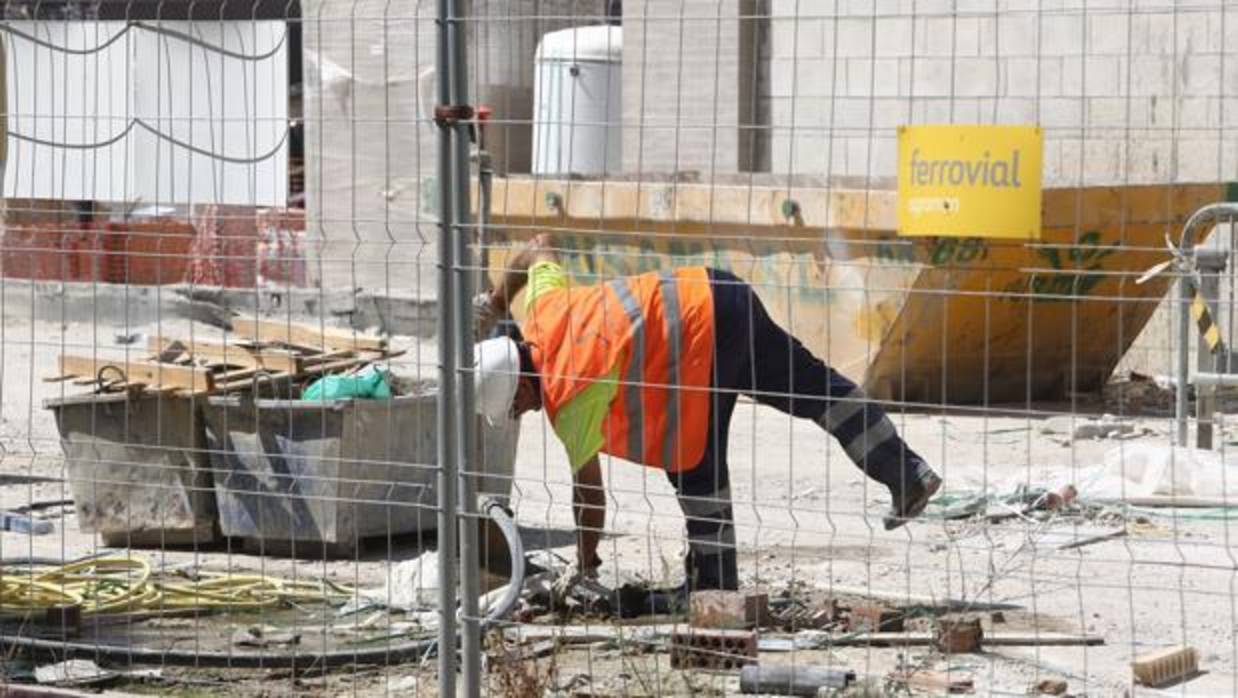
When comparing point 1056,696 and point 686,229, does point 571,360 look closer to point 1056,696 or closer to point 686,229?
point 1056,696

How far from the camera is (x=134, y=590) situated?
812 centimetres

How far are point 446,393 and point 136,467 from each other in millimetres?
4002

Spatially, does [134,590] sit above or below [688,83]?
below

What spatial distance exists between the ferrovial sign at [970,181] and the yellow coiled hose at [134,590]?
188 inches

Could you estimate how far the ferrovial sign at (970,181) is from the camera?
11688mm

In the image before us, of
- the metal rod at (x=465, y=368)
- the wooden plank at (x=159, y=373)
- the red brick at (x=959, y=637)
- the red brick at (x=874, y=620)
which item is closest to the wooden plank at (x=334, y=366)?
the wooden plank at (x=159, y=373)

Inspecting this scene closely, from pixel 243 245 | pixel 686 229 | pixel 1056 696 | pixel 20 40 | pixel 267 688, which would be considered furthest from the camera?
pixel 243 245

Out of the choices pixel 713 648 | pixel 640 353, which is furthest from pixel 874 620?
pixel 640 353

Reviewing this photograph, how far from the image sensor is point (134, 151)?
7273 millimetres

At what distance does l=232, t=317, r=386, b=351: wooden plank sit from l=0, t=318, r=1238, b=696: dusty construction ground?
0.74 metres

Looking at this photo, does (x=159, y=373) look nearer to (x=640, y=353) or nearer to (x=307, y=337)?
(x=307, y=337)

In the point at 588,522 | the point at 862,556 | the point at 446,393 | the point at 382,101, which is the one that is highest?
the point at 382,101

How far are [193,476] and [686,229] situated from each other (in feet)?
18.1

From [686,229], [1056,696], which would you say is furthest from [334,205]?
[1056,696]
